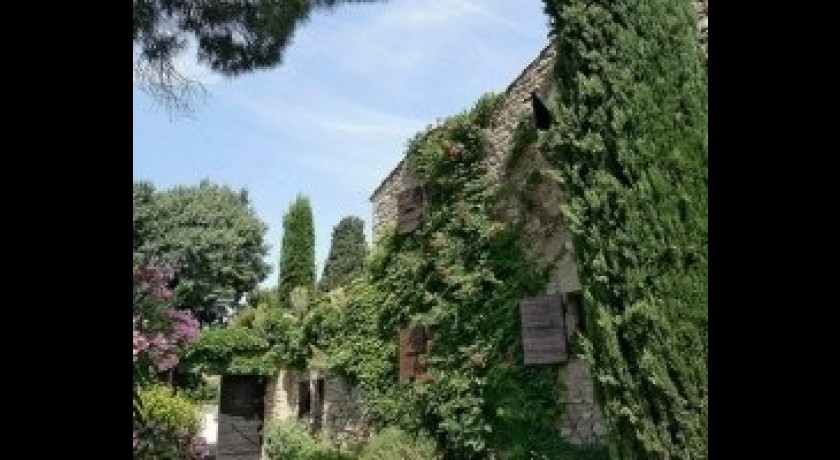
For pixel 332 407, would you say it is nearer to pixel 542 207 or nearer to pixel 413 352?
pixel 413 352

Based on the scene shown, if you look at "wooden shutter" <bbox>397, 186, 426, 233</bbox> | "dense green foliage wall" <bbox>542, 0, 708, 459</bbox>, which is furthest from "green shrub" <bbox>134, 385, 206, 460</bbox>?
"dense green foliage wall" <bbox>542, 0, 708, 459</bbox>

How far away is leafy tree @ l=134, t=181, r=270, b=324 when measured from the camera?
31.9 metres

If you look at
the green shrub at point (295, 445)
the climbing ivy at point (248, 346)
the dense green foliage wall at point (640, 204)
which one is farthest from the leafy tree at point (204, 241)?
the dense green foliage wall at point (640, 204)

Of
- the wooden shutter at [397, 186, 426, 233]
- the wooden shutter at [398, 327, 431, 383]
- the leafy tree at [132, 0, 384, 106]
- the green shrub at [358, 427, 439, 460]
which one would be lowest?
the green shrub at [358, 427, 439, 460]

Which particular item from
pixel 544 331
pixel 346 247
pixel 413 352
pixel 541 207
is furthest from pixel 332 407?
pixel 346 247

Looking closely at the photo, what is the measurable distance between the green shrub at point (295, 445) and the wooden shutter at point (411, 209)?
3.51m

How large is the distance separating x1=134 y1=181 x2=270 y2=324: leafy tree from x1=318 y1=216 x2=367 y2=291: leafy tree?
10.5 feet

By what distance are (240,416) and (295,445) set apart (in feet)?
17.5

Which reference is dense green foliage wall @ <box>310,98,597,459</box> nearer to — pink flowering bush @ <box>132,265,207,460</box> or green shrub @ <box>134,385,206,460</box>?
green shrub @ <box>134,385,206,460</box>

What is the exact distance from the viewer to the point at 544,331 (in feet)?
30.7

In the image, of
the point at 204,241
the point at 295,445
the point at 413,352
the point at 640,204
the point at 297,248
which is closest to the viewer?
the point at 640,204
